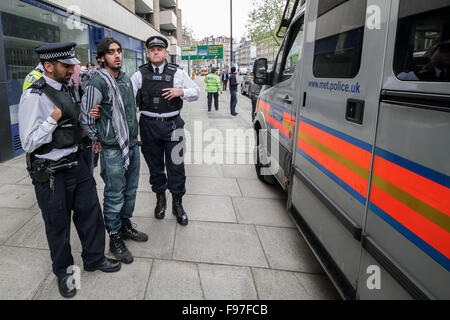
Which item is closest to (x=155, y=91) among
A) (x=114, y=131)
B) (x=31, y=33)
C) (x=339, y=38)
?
(x=114, y=131)

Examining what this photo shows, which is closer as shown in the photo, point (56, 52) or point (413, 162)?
point (413, 162)

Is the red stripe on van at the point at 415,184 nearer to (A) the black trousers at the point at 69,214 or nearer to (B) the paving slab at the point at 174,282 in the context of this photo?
(B) the paving slab at the point at 174,282

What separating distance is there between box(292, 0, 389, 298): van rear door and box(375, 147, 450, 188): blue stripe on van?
0.14m

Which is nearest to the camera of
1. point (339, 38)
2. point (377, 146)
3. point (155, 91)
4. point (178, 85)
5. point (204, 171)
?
point (377, 146)

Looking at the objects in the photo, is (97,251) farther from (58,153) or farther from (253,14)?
(253,14)

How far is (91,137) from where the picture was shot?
2.66 meters

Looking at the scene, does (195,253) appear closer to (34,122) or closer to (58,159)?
(58,159)

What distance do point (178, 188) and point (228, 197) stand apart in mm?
1083

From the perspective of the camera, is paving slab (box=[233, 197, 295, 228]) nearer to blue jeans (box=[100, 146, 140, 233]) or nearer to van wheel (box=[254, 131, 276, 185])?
van wheel (box=[254, 131, 276, 185])

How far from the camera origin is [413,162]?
1.51 m

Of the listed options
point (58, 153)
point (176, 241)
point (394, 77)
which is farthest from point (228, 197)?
point (394, 77)

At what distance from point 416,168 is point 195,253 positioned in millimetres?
2170

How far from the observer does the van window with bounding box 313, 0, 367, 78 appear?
82.8 inches

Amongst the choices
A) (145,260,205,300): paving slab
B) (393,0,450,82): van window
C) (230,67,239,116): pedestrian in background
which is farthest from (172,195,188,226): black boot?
(230,67,239,116): pedestrian in background
